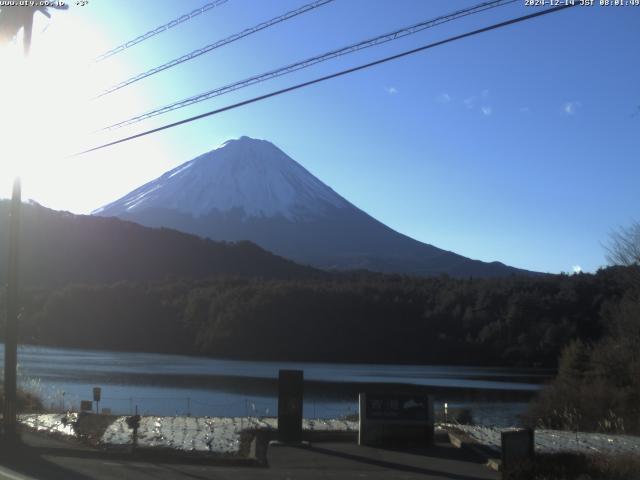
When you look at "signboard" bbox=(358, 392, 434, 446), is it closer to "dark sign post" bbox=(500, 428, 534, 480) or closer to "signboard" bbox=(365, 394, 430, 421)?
A: "signboard" bbox=(365, 394, 430, 421)

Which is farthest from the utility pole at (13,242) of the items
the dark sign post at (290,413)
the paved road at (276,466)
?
the dark sign post at (290,413)

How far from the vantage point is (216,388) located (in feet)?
127

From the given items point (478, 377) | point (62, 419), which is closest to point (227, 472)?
point (62, 419)

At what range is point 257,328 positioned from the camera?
75.5 m

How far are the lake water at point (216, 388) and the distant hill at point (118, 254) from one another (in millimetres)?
34341

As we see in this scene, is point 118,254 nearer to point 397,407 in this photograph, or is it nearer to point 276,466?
point 397,407

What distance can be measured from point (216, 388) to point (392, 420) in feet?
79.5

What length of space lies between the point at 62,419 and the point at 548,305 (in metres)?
53.5

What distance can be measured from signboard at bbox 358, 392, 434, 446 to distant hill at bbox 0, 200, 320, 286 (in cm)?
7149

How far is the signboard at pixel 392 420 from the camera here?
15703 millimetres

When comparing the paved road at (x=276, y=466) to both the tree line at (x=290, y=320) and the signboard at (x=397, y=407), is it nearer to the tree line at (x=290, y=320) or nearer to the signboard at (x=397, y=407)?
the signboard at (x=397, y=407)

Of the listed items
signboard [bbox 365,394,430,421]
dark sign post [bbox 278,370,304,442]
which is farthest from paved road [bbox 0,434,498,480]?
signboard [bbox 365,394,430,421]

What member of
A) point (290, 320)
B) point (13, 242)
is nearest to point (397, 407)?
point (13, 242)

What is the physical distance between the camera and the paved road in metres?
12.3
